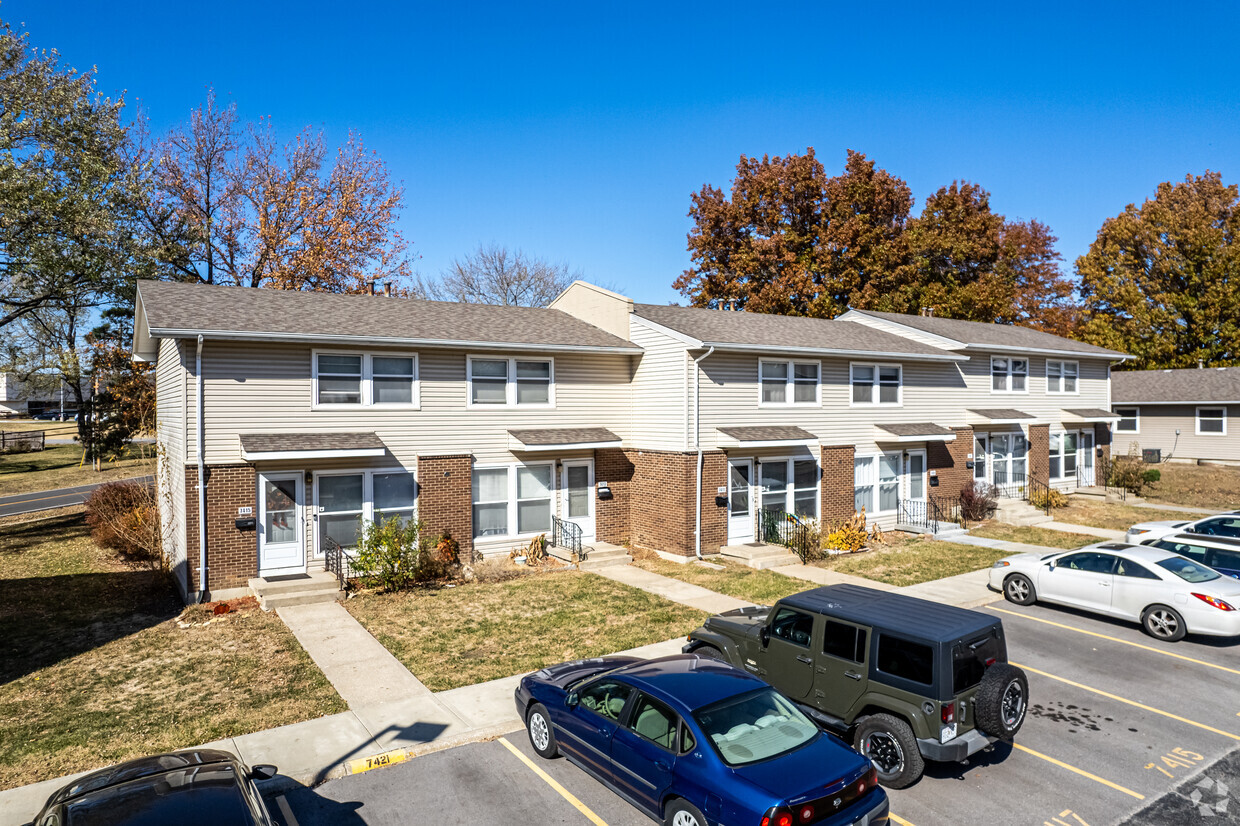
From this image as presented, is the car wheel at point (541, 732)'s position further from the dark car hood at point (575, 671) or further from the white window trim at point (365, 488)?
the white window trim at point (365, 488)

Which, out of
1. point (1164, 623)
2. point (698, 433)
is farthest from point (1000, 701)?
point (698, 433)

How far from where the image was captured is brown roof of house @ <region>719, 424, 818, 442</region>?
1909cm

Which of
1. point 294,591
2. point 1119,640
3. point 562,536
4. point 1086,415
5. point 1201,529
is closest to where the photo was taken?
point 1119,640

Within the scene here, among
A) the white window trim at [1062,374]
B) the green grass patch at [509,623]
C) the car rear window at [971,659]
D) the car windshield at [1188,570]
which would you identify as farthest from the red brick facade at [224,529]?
the white window trim at [1062,374]

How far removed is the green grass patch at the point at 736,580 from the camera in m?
15.6

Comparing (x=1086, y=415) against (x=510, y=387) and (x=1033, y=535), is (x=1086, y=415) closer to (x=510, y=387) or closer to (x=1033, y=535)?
(x=1033, y=535)

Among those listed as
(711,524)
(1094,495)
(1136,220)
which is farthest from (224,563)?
(1136,220)

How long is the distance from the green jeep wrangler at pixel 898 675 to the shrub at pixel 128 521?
16.4m

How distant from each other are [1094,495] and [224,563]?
3026cm

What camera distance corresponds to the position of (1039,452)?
91.2ft

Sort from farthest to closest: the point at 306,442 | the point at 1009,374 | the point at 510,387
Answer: the point at 1009,374, the point at 510,387, the point at 306,442

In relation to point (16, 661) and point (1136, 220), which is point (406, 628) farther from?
point (1136, 220)

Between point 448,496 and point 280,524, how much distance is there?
3.76 meters

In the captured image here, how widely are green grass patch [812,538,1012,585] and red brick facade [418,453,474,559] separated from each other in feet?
29.9
